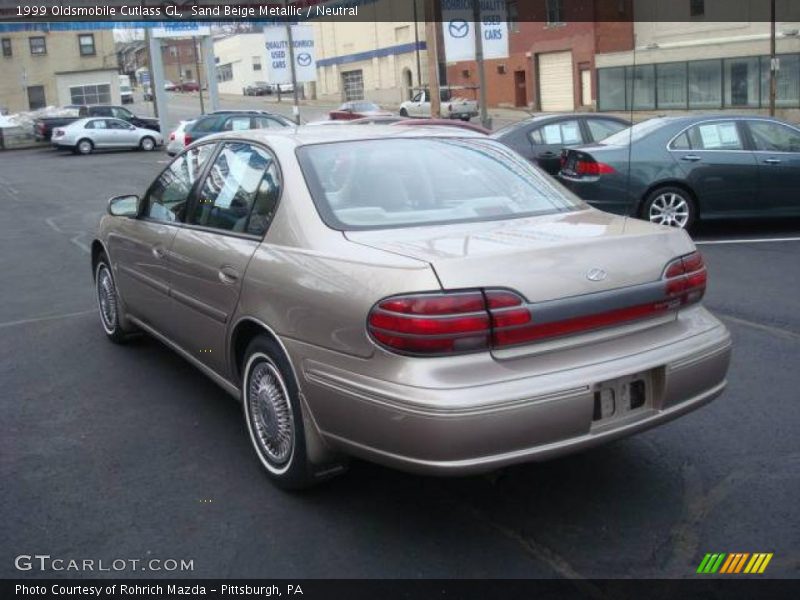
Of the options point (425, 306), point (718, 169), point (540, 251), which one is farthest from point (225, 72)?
point (425, 306)

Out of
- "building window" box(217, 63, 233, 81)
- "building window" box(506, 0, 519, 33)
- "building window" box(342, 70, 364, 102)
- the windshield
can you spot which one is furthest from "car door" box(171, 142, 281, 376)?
"building window" box(217, 63, 233, 81)

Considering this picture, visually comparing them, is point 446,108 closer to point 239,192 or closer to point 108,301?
point 108,301

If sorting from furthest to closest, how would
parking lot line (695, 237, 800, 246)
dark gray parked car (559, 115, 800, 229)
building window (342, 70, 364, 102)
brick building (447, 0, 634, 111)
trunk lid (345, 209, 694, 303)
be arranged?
1. building window (342, 70, 364, 102)
2. brick building (447, 0, 634, 111)
3. dark gray parked car (559, 115, 800, 229)
4. parking lot line (695, 237, 800, 246)
5. trunk lid (345, 209, 694, 303)

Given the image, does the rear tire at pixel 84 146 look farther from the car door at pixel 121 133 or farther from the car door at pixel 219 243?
the car door at pixel 219 243

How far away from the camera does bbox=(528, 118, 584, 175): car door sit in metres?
13.0

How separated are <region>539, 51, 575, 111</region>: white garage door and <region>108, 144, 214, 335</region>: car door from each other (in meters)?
42.2

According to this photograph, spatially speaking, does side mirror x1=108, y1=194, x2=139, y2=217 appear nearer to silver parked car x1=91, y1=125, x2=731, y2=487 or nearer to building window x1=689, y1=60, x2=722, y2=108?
silver parked car x1=91, y1=125, x2=731, y2=487

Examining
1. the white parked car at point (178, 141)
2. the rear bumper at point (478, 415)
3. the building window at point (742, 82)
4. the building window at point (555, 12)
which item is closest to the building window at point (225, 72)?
the building window at point (555, 12)

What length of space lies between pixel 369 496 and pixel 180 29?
34.4 metres

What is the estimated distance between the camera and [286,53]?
26.0 meters

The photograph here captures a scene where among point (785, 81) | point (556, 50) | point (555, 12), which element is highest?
point (555, 12)

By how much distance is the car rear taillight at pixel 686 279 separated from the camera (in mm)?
3715

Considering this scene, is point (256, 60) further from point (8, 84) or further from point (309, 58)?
point (309, 58)

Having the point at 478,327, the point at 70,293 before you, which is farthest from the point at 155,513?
the point at 70,293
